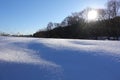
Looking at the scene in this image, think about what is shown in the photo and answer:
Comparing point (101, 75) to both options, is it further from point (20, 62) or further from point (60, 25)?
point (60, 25)

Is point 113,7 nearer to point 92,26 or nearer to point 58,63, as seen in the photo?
point 92,26

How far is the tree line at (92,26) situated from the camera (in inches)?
1679

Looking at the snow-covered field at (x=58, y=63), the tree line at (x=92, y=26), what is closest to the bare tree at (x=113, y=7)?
the tree line at (x=92, y=26)

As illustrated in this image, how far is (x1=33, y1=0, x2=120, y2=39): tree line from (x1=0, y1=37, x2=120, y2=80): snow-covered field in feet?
134

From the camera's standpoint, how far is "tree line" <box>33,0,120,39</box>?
42656mm

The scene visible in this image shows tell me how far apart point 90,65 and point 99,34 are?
1748 inches

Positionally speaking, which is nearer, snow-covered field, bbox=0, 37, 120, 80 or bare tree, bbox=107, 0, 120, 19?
snow-covered field, bbox=0, 37, 120, 80

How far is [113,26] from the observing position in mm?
44469

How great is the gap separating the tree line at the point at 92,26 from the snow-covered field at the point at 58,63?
40.8 m

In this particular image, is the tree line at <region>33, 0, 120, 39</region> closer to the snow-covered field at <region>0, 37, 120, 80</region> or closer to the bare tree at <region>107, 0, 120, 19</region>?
the bare tree at <region>107, 0, 120, 19</region>

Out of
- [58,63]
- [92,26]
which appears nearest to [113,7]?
[92,26]

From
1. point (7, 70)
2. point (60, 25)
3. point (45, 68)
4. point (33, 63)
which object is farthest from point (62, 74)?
point (60, 25)

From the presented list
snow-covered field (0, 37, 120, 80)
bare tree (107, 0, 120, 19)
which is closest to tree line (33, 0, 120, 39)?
bare tree (107, 0, 120, 19)

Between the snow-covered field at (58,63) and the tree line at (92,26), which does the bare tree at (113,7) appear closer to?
the tree line at (92,26)
